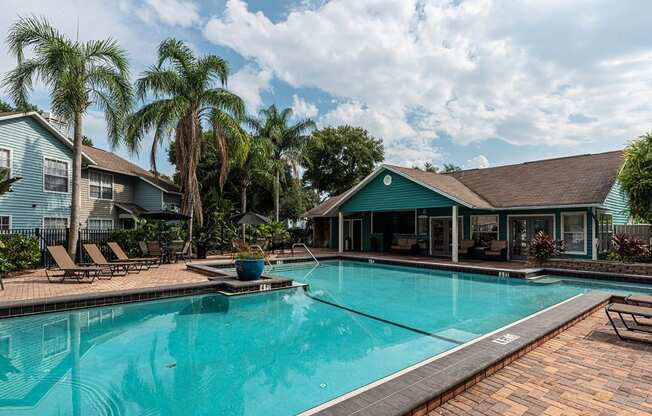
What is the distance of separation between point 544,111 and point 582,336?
14093mm

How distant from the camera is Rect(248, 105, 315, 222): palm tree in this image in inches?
962

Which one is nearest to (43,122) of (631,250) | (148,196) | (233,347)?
(148,196)

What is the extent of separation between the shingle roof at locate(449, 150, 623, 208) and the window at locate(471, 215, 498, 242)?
1.03 meters

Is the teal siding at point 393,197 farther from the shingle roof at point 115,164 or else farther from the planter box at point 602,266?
the shingle roof at point 115,164

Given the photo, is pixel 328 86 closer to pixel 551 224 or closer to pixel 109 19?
pixel 109 19

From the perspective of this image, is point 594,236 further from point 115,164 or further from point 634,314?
point 115,164

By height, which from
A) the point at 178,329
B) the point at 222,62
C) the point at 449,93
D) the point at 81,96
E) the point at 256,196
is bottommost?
the point at 178,329

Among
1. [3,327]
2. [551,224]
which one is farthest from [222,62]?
[551,224]

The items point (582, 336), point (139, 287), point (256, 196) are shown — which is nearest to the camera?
point (582, 336)

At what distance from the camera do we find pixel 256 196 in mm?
29016

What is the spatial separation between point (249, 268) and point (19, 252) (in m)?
7.87

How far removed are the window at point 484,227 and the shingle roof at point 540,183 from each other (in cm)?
102

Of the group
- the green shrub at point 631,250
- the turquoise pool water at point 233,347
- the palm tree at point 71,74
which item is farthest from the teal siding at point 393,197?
the palm tree at point 71,74

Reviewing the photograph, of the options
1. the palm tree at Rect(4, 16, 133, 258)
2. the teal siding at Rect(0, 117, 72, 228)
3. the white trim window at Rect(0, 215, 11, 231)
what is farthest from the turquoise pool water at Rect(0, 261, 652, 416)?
the teal siding at Rect(0, 117, 72, 228)
